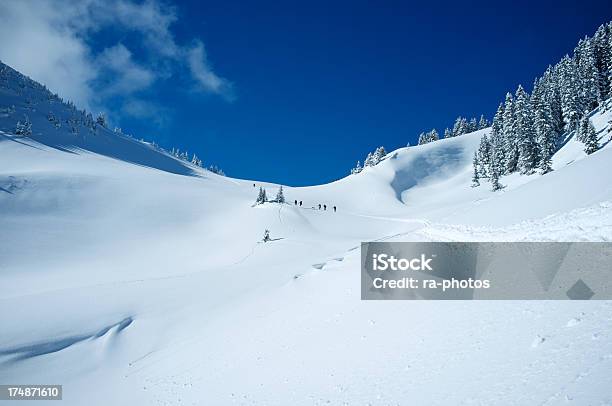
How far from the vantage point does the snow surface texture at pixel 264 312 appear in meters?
8.12

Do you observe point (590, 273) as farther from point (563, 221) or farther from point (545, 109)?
point (545, 109)

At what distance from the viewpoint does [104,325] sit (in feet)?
75.3

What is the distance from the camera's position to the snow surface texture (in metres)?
8.12

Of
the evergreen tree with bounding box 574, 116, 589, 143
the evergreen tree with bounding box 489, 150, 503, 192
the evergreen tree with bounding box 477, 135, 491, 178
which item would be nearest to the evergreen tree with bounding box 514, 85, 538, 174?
the evergreen tree with bounding box 489, 150, 503, 192

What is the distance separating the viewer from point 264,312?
19.6m

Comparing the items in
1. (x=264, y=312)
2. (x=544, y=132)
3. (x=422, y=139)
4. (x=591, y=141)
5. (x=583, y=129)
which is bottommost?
(x=264, y=312)

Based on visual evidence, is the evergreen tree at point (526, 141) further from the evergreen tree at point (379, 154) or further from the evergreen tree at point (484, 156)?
the evergreen tree at point (379, 154)

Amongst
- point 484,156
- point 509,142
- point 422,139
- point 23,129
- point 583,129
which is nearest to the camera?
point 583,129

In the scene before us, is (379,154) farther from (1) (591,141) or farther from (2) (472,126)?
(1) (591,141)

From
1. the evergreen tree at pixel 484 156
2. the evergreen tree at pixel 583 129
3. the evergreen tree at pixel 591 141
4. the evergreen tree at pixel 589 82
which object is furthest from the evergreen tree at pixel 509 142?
the evergreen tree at pixel 591 141

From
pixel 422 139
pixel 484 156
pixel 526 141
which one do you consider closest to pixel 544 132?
pixel 526 141

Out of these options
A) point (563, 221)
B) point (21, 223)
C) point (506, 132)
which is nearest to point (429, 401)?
point (563, 221)

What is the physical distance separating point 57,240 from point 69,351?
25.2m

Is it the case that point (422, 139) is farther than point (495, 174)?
Yes
